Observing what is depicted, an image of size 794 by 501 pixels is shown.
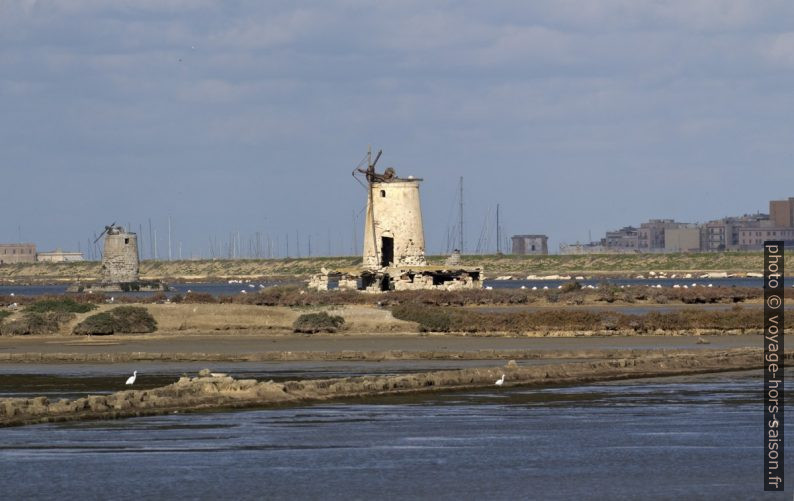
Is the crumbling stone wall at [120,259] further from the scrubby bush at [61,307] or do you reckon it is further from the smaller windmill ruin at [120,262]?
the scrubby bush at [61,307]

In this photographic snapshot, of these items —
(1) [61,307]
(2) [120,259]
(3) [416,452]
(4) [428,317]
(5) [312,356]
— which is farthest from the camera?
(2) [120,259]

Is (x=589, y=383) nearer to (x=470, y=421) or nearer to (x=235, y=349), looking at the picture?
(x=470, y=421)

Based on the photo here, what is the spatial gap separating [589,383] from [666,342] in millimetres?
11849

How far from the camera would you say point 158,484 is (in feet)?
58.9

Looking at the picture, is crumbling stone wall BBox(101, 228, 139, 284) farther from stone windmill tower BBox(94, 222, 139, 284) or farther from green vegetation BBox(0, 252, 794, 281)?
green vegetation BBox(0, 252, 794, 281)

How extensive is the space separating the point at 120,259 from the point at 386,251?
95.9 ft

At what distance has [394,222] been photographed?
210 feet

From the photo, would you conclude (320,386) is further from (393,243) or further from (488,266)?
(488,266)

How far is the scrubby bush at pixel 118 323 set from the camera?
45719mm

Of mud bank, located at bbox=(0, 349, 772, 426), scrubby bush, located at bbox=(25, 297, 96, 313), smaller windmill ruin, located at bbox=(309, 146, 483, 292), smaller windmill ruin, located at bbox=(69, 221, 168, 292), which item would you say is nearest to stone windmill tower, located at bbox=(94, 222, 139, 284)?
smaller windmill ruin, located at bbox=(69, 221, 168, 292)

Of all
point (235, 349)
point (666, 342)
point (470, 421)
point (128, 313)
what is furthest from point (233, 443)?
point (128, 313)

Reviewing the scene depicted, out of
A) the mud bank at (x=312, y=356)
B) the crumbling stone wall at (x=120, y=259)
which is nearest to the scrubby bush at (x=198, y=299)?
the mud bank at (x=312, y=356)

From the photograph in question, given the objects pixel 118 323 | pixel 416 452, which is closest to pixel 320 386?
pixel 416 452

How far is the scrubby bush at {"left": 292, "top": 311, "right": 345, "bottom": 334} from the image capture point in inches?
1818
